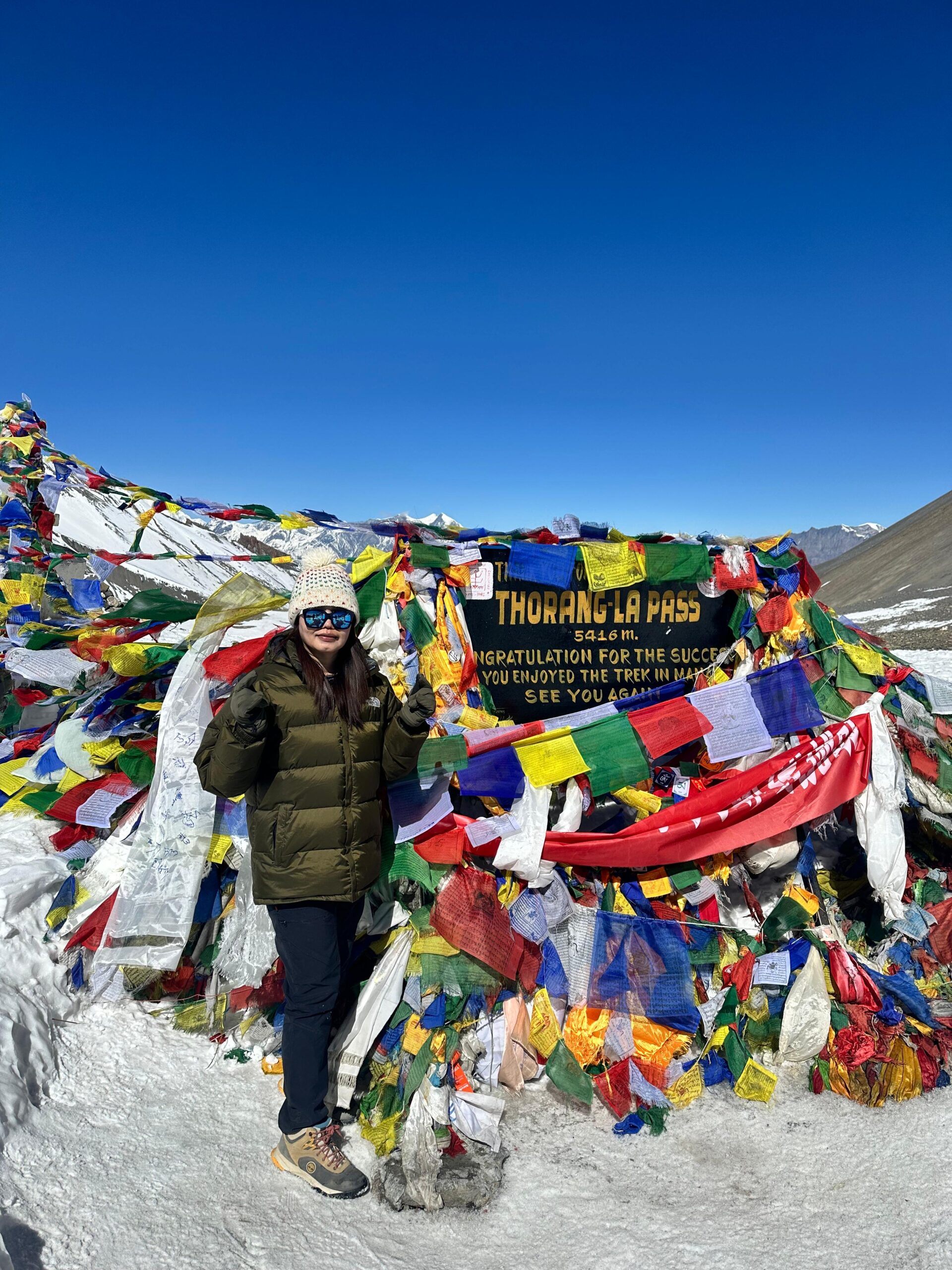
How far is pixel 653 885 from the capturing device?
3.93 metres

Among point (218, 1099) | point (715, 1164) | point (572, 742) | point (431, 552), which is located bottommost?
point (715, 1164)

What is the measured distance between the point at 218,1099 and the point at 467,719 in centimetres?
199

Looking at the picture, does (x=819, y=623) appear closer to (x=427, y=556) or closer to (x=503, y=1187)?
(x=427, y=556)

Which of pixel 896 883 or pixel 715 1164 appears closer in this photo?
pixel 715 1164

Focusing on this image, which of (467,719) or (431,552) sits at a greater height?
(431,552)

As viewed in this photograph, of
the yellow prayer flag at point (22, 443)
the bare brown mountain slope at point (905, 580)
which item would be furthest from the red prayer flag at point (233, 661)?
the bare brown mountain slope at point (905, 580)

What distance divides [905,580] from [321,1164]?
59542mm

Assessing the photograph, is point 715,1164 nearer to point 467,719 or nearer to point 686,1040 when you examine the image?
point 686,1040

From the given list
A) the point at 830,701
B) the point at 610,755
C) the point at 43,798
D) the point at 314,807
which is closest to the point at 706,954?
the point at 610,755

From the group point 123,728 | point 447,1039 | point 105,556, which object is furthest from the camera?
point 105,556

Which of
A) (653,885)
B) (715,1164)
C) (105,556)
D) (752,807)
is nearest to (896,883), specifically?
(752,807)

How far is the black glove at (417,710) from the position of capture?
3.02 meters

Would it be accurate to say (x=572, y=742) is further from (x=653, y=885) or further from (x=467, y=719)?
(x=653, y=885)

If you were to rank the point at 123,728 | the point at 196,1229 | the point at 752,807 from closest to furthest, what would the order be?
1. the point at 196,1229
2. the point at 752,807
3. the point at 123,728
